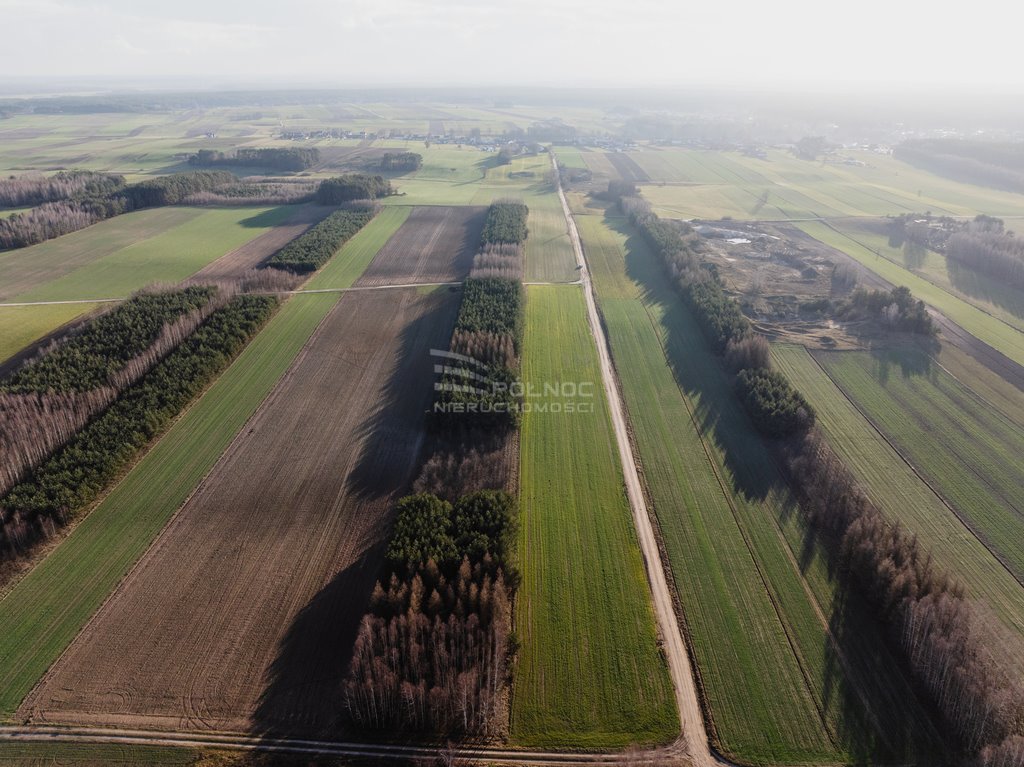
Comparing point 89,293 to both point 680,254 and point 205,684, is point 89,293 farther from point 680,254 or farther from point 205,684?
point 680,254

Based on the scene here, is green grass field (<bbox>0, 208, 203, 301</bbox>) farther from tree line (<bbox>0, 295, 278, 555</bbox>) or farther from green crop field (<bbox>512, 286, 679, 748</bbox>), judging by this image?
green crop field (<bbox>512, 286, 679, 748</bbox>)

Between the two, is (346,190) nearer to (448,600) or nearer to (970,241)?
(448,600)

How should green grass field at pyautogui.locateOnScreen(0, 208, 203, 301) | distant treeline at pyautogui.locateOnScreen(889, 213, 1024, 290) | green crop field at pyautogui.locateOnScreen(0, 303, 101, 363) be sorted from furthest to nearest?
distant treeline at pyautogui.locateOnScreen(889, 213, 1024, 290) → green grass field at pyautogui.locateOnScreen(0, 208, 203, 301) → green crop field at pyautogui.locateOnScreen(0, 303, 101, 363)

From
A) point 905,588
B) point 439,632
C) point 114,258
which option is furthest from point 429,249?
point 905,588

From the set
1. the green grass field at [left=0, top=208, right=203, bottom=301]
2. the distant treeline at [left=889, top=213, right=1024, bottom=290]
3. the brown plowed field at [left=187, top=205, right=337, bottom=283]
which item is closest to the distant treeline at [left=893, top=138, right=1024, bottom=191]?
the distant treeline at [left=889, top=213, right=1024, bottom=290]

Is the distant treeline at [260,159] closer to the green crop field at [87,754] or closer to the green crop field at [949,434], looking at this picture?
the green crop field at [949,434]
